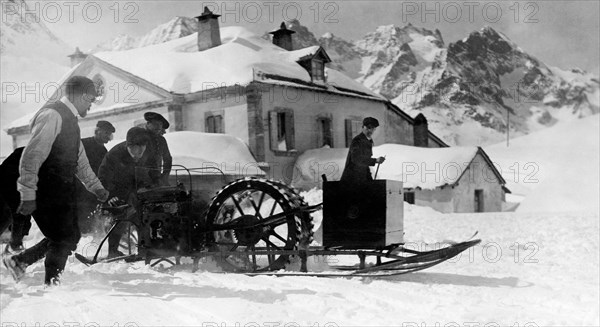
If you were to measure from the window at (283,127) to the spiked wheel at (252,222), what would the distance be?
44 cm

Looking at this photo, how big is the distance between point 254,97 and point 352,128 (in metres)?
0.68

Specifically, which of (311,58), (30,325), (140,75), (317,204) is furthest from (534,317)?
(140,75)

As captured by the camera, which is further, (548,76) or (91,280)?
(548,76)

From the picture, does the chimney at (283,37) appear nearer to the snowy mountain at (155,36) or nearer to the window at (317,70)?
the window at (317,70)

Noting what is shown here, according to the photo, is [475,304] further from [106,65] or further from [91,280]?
[106,65]

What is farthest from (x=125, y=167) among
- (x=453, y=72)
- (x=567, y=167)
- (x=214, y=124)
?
(x=567, y=167)

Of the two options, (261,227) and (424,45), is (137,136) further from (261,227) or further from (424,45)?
(424,45)

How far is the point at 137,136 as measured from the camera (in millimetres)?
2807

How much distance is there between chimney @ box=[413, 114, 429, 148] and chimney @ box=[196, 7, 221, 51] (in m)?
1.44

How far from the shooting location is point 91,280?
3084 millimetres

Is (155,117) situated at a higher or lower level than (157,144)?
higher

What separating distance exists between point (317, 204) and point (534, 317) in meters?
1.59

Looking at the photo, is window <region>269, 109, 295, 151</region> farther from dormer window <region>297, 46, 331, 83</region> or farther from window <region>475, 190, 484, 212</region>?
window <region>475, 190, 484, 212</region>

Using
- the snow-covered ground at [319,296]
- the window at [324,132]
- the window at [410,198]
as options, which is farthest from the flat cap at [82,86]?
the window at [410,198]
